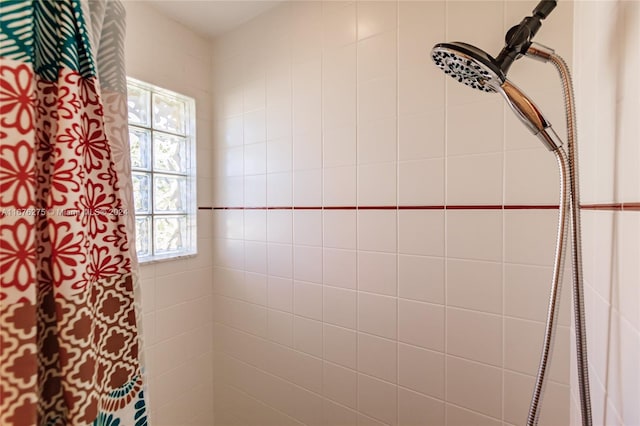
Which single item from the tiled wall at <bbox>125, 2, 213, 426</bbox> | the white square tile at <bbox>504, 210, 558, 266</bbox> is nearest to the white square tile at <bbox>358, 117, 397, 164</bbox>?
the white square tile at <bbox>504, 210, 558, 266</bbox>

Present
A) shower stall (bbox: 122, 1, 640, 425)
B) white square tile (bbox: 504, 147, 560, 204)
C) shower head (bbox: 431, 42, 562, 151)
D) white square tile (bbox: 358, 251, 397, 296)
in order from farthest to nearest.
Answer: white square tile (bbox: 358, 251, 397, 296) < white square tile (bbox: 504, 147, 560, 204) < shower stall (bbox: 122, 1, 640, 425) < shower head (bbox: 431, 42, 562, 151)

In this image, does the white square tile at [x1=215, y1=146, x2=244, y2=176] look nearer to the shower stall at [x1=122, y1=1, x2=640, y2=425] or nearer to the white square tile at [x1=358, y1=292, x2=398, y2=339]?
the shower stall at [x1=122, y1=1, x2=640, y2=425]

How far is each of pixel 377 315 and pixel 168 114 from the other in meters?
1.46

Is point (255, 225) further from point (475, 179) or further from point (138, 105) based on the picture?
point (475, 179)

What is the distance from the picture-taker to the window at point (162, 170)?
136cm

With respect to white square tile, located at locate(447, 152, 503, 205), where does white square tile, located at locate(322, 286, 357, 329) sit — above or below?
below

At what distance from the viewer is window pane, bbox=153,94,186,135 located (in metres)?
1.44

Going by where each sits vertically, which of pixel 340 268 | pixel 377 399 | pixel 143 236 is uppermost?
pixel 143 236

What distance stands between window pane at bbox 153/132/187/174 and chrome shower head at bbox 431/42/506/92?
4.58ft

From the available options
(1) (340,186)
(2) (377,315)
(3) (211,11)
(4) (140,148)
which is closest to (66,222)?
(1) (340,186)

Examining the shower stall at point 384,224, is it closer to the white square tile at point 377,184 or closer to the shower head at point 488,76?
the white square tile at point 377,184

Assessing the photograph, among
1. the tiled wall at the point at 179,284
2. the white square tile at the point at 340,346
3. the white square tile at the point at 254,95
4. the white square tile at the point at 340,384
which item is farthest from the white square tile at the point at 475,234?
the tiled wall at the point at 179,284

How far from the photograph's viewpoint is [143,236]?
138cm

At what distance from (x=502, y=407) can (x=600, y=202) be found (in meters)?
0.70
